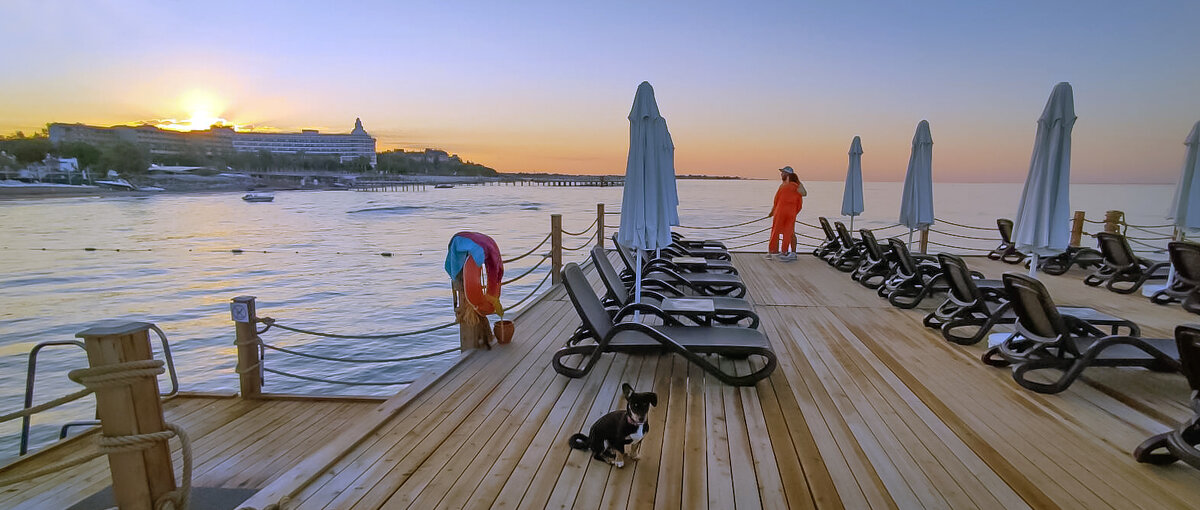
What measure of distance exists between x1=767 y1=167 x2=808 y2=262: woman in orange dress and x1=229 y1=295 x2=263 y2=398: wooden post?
795cm

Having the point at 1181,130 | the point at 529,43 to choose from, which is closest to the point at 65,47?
the point at 529,43

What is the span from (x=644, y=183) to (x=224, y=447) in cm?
396

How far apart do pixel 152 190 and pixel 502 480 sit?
78.8 m

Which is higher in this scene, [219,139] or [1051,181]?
[219,139]

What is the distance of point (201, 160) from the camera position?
80375 millimetres

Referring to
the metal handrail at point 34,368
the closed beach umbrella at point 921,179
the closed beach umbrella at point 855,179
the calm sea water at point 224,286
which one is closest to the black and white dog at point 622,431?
the metal handrail at point 34,368

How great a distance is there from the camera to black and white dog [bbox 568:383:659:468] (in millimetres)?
2297

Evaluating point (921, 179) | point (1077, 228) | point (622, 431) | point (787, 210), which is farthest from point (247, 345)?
point (1077, 228)

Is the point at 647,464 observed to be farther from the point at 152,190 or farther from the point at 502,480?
the point at 152,190

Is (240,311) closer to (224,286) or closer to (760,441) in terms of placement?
(760,441)

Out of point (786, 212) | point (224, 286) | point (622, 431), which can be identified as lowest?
point (224, 286)

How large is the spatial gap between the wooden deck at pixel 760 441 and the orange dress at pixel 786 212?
514cm

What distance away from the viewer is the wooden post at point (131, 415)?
4.67 ft

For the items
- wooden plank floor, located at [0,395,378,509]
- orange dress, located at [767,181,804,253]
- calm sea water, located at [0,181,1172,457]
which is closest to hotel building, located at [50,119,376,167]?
calm sea water, located at [0,181,1172,457]
